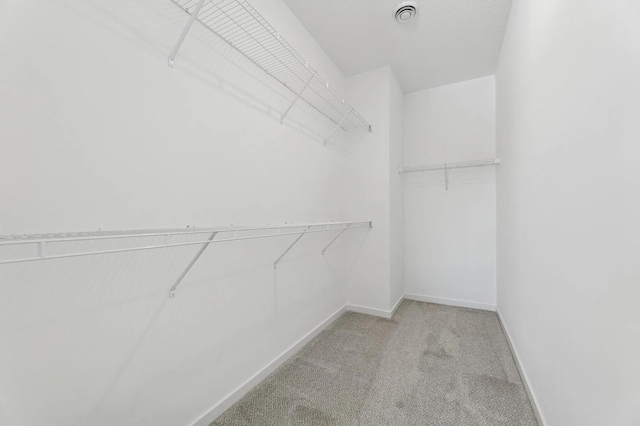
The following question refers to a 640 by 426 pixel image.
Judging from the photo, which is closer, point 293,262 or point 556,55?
point 556,55

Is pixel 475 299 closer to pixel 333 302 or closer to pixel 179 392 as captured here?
pixel 333 302

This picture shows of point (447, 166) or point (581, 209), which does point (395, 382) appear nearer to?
point (581, 209)

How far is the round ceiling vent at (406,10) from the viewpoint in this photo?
1.91 m

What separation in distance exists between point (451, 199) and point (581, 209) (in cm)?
228

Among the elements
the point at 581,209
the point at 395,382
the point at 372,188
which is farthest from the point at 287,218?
the point at 581,209

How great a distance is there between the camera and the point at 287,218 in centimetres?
191

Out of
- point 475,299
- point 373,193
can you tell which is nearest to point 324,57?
point 373,193

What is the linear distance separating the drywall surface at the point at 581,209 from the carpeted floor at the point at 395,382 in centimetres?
29

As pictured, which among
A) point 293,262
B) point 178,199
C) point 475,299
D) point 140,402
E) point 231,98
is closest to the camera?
point 140,402

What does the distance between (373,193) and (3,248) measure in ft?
8.35

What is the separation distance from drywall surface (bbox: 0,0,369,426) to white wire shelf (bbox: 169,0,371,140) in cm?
7

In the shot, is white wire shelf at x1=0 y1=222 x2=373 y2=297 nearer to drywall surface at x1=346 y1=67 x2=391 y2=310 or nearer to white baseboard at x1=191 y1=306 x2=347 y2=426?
drywall surface at x1=346 y1=67 x2=391 y2=310

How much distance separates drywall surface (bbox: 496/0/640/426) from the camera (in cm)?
67

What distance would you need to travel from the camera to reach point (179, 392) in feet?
3.91
